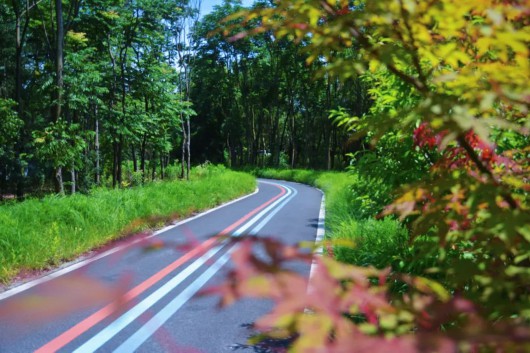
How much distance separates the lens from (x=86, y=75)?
13766 millimetres

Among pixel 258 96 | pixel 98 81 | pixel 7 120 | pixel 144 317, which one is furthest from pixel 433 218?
pixel 258 96

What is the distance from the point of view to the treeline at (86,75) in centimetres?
1345

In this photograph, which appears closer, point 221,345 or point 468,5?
point 468,5

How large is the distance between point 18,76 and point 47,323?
17.1m

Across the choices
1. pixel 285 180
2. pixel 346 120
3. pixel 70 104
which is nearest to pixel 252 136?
pixel 285 180

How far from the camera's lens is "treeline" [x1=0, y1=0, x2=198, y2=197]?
44.1ft

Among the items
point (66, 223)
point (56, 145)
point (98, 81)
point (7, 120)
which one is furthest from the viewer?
point (98, 81)

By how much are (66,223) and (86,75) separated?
764 cm

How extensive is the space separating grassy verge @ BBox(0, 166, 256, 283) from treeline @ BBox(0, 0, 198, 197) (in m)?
2.52

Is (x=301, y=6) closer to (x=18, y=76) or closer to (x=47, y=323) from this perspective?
(x=47, y=323)

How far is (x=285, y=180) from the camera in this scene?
36.1 metres

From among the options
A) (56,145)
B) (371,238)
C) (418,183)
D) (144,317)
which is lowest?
(144,317)

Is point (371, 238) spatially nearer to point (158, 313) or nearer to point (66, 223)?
point (158, 313)

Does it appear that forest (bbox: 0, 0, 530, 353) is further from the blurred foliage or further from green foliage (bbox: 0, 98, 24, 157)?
green foliage (bbox: 0, 98, 24, 157)
